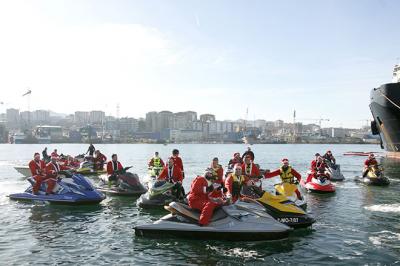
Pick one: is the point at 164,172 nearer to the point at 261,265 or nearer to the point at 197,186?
the point at 197,186

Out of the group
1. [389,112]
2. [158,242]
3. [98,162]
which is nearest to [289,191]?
[158,242]

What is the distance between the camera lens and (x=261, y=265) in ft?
35.0

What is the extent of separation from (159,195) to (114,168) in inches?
242

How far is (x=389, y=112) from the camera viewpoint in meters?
53.1

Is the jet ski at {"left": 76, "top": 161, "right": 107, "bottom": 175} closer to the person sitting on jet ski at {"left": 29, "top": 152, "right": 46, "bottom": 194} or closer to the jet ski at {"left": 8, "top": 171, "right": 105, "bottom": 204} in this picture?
the person sitting on jet ski at {"left": 29, "top": 152, "right": 46, "bottom": 194}

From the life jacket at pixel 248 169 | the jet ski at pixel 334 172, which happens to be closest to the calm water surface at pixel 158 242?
the life jacket at pixel 248 169

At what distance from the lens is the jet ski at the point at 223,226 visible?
12.4m

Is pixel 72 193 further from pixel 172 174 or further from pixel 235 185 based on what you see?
pixel 235 185

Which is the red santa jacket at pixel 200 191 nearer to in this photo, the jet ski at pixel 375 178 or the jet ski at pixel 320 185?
the jet ski at pixel 320 185

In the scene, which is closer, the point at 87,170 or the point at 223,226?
the point at 223,226

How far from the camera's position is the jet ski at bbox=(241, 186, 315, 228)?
13.8 meters

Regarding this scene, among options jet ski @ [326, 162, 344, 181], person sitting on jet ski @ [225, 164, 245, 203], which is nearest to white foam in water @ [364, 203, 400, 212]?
person sitting on jet ski @ [225, 164, 245, 203]

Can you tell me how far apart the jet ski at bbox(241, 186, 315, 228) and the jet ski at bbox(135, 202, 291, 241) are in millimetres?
847

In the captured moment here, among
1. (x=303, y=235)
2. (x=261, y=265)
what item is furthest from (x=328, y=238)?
(x=261, y=265)
